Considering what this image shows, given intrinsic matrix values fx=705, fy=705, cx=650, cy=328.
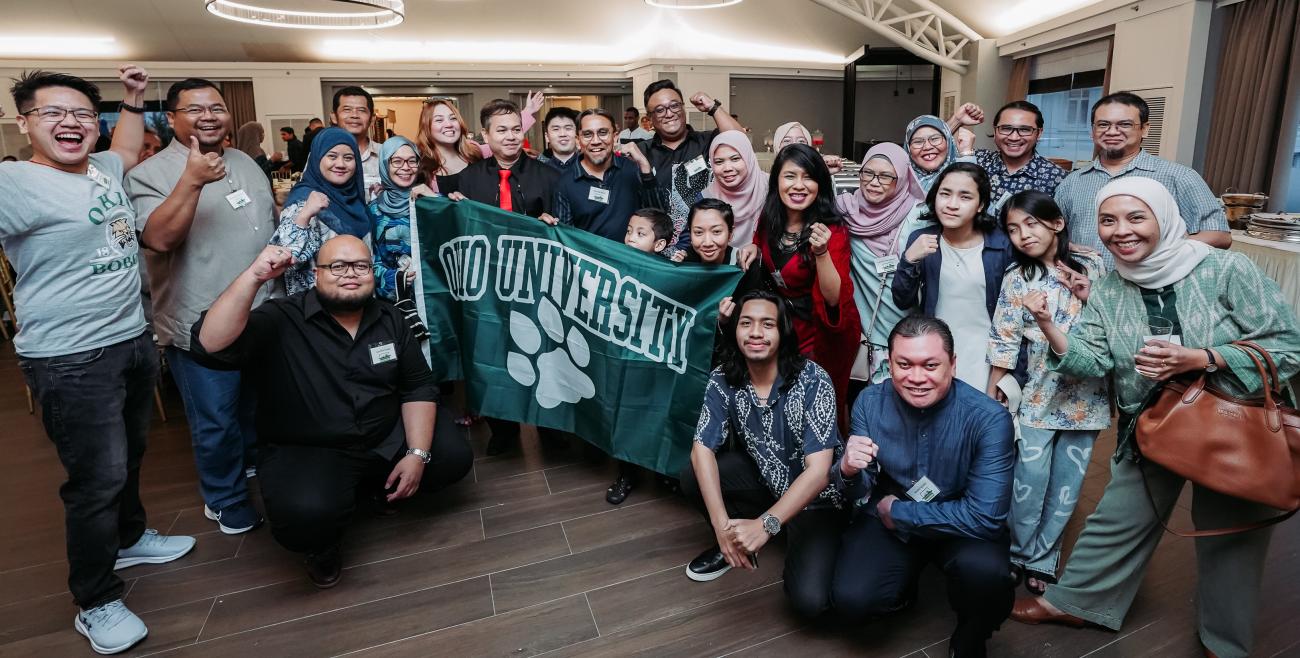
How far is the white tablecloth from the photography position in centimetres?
375

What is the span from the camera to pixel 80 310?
6.55ft

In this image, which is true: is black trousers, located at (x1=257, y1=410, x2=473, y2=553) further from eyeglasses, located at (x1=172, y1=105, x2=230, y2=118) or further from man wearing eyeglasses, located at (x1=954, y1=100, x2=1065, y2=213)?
man wearing eyeglasses, located at (x1=954, y1=100, x2=1065, y2=213)

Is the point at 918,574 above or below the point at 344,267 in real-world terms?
below

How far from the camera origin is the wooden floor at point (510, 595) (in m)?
2.10

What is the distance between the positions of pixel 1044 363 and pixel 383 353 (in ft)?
7.29

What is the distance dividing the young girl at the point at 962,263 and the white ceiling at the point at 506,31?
7.71 metres

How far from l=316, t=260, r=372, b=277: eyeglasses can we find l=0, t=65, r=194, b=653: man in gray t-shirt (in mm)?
547

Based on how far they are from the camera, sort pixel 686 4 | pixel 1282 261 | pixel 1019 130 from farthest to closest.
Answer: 1. pixel 686 4
2. pixel 1282 261
3. pixel 1019 130

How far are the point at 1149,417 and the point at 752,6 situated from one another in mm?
10368

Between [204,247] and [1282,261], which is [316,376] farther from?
[1282,261]

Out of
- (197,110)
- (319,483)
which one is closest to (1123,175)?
(319,483)

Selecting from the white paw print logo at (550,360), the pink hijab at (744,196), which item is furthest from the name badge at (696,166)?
the white paw print logo at (550,360)

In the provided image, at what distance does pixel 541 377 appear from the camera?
308cm

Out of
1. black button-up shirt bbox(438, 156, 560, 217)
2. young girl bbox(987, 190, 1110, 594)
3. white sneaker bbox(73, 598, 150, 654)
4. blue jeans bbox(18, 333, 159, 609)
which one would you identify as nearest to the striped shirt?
young girl bbox(987, 190, 1110, 594)
